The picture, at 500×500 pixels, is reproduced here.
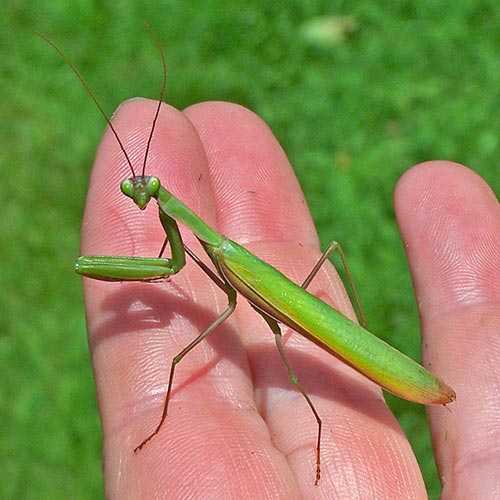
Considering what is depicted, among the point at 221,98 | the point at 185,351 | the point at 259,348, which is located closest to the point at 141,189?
the point at 185,351

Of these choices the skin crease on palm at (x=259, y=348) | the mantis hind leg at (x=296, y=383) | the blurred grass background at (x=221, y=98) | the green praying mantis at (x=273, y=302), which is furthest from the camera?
the blurred grass background at (x=221, y=98)

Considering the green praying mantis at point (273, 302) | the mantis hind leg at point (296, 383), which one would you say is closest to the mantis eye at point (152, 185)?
the green praying mantis at point (273, 302)

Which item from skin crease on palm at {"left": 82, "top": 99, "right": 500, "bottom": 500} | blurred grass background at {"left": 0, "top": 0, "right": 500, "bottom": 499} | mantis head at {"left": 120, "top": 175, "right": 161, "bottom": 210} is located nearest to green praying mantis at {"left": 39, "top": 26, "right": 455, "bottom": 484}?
mantis head at {"left": 120, "top": 175, "right": 161, "bottom": 210}

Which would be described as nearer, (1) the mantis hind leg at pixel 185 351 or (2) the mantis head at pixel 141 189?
(1) the mantis hind leg at pixel 185 351

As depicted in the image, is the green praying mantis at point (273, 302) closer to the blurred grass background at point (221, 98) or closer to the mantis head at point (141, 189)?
the mantis head at point (141, 189)

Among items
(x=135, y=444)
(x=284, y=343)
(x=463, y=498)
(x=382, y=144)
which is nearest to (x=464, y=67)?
(x=382, y=144)

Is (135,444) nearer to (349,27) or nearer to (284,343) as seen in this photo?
(284,343)

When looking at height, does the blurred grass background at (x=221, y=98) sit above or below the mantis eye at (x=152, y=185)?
below
